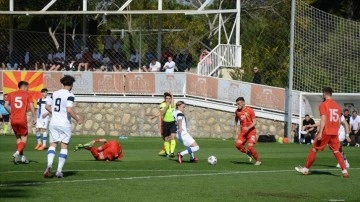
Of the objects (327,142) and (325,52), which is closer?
(327,142)

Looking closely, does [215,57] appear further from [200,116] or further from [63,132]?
[63,132]

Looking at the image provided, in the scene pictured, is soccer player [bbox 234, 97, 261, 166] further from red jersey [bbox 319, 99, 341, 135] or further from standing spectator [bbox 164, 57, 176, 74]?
standing spectator [bbox 164, 57, 176, 74]

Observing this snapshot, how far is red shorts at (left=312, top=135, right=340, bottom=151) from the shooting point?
2242cm

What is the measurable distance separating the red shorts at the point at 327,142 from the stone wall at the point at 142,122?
21.2 m

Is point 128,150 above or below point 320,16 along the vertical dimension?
below

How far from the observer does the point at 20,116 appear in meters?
25.3

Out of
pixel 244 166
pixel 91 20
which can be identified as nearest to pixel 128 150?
pixel 244 166

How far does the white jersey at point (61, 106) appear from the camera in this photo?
2095cm

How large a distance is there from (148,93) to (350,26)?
9.31 meters

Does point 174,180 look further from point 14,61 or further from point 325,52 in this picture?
point 14,61

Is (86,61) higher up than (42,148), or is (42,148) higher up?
(86,61)

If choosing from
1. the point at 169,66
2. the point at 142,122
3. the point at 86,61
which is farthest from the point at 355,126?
the point at 86,61

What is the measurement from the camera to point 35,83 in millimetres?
45344

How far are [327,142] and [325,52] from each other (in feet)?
77.6
